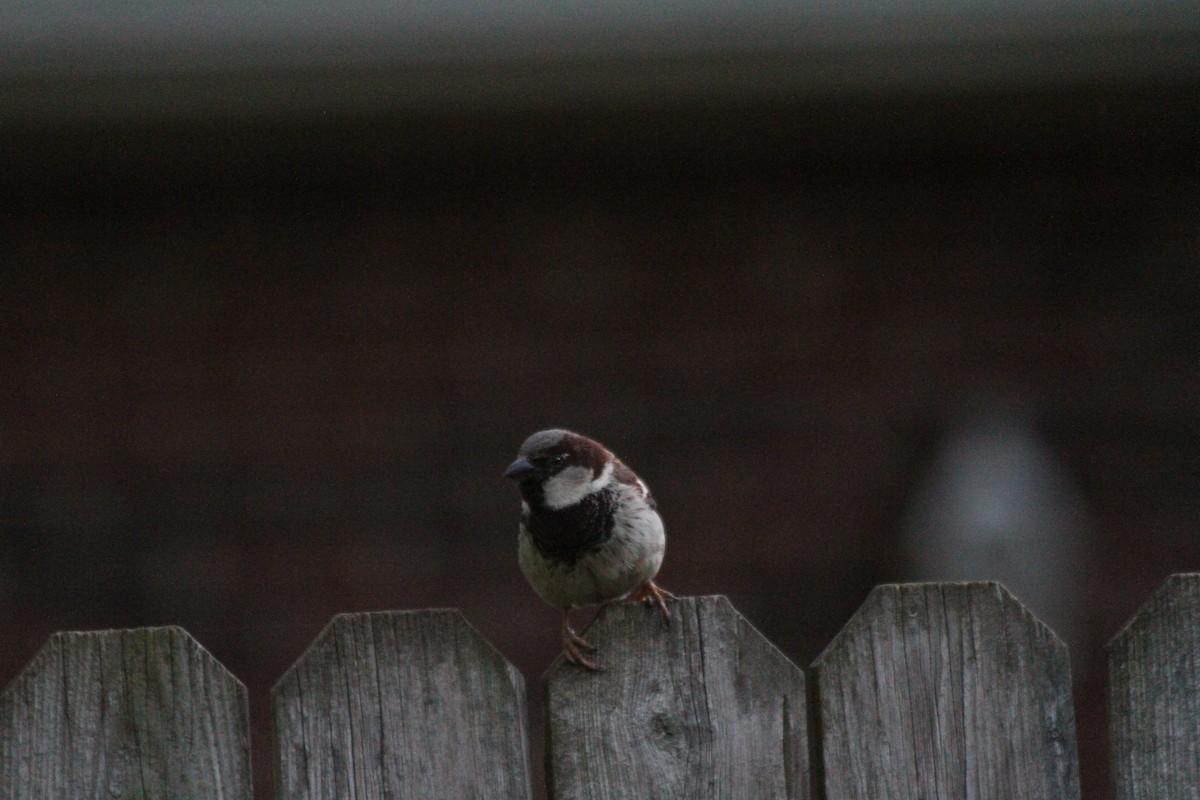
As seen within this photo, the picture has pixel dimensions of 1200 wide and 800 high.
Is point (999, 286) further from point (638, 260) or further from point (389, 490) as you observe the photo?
point (389, 490)

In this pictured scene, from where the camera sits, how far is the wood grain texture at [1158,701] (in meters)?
2.35

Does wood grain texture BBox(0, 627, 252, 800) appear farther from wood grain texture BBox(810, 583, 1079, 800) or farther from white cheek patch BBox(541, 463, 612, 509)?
white cheek patch BBox(541, 463, 612, 509)

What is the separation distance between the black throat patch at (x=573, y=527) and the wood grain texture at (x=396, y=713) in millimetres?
1172

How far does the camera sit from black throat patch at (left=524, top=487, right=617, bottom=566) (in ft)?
11.4

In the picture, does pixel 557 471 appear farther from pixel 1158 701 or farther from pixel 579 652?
pixel 1158 701

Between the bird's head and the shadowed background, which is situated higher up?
the shadowed background

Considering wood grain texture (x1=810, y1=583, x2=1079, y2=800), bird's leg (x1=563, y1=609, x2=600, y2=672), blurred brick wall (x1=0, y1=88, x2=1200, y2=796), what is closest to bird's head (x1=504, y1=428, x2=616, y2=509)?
bird's leg (x1=563, y1=609, x2=600, y2=672)

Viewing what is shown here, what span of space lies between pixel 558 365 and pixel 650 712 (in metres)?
2.95

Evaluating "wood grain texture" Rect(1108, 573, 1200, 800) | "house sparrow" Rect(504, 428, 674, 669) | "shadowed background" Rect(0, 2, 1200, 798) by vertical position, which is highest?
"shadowed background" Rect(0, 2, 1200, 798)

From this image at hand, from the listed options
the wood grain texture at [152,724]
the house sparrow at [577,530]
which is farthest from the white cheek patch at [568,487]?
the wood grain texture at [152,724]

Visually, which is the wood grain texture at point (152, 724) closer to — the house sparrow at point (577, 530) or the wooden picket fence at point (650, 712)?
the wooden picket fence at point (650, 712)

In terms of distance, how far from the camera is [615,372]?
206 inches

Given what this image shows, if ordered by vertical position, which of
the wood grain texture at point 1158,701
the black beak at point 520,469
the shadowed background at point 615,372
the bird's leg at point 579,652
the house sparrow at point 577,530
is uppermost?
the shadowed background at point 615,372

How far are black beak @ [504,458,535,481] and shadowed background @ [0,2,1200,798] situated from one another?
1611mm
